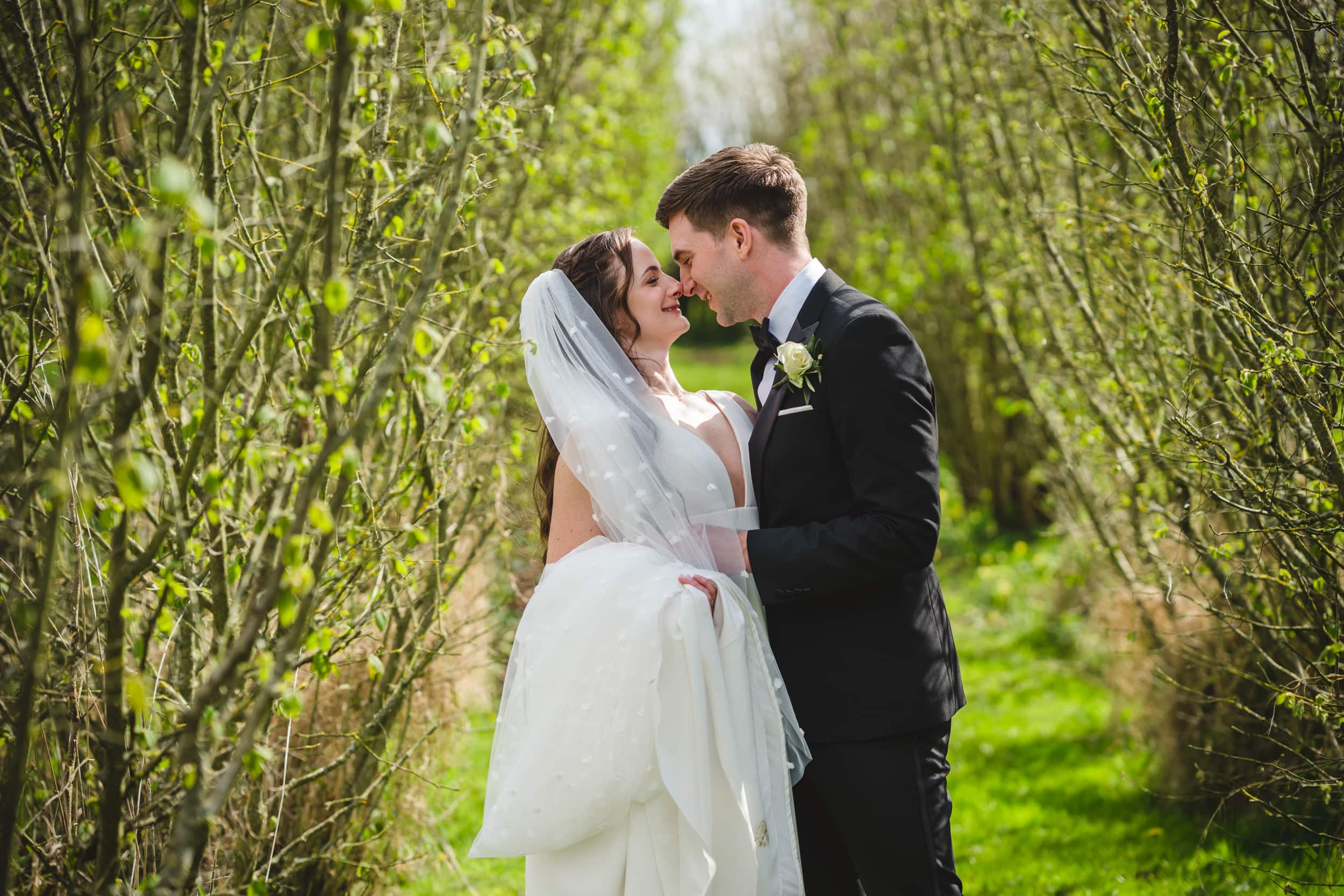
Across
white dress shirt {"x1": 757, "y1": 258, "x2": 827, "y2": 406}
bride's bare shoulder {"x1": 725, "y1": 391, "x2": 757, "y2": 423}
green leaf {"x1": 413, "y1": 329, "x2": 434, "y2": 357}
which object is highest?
white dress shirt {"x1": 757, "y1": 258, "x2": 827, "y2": 406}

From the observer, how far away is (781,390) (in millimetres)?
2811

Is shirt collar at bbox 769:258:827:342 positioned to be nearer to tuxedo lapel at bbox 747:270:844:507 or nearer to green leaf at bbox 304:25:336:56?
tuxedo lapel at bbox 747:270:844:507

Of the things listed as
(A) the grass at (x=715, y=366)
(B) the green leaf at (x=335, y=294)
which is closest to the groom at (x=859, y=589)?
(B) the green leaf at (x=335, y=294)

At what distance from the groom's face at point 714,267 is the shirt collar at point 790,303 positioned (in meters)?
0.14

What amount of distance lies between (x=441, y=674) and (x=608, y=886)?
1831mm

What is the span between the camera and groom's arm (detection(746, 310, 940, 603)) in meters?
2.52

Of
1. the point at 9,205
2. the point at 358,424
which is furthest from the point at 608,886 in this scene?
the point at 9,205

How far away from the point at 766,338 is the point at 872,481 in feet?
2.18

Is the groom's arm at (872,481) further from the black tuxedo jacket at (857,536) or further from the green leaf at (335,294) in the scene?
the green leaf at (335,294)

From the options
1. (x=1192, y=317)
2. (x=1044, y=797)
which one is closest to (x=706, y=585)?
(x=1192, y=317)

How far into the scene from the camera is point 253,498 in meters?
3.83

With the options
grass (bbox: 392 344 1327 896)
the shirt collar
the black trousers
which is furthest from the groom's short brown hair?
grass (bbox: 392 344 1327 896)

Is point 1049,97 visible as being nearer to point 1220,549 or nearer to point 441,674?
point 1220,549

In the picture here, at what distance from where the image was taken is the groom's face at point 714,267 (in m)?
3.03
